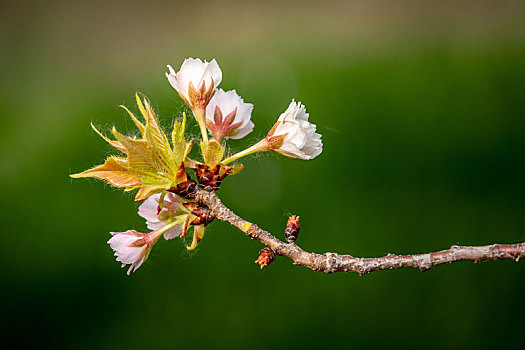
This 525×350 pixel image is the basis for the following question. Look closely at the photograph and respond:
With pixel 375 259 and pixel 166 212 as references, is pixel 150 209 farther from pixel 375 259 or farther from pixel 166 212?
pixel 375 259

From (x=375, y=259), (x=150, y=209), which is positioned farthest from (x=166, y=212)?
(x=375, y=259)

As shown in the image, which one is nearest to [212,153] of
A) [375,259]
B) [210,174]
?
[210,174]

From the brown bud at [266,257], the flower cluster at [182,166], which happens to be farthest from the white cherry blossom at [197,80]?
the brown bud at [266,257]

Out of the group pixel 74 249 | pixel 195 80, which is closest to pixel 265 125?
pixel 74 249

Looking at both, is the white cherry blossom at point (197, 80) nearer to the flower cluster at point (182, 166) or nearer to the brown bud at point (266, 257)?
the flower cluster at point (182, 166)

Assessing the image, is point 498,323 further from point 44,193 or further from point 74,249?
point 44,193

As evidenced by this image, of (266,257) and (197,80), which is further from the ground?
(197,80)

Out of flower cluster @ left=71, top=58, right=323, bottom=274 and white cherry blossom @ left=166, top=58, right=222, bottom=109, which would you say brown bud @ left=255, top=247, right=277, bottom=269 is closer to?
flower cluster @ left=71, top=58, right=323, bottom=274
